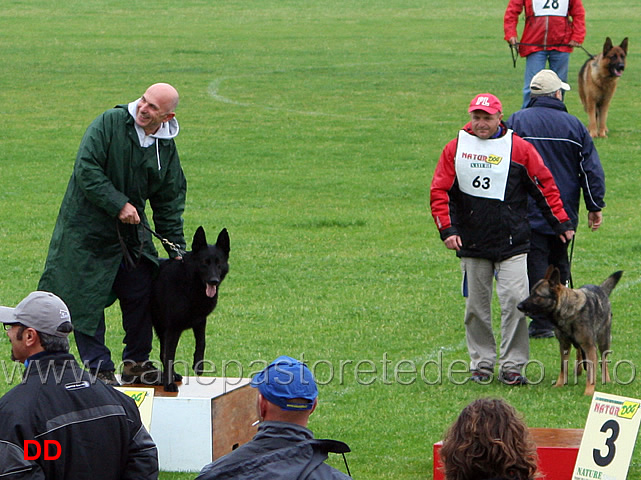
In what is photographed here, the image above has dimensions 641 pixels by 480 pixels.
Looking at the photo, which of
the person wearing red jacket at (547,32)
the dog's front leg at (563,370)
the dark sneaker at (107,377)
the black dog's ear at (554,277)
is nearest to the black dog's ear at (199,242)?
the dark sneaker at (107,377)

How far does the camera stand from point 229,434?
22.6 feet

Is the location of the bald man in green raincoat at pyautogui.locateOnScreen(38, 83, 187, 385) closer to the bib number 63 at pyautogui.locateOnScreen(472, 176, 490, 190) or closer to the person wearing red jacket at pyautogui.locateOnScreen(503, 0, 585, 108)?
the bib number 63 at pyautogui.locateOnScreen(472, 176, 490, 190)

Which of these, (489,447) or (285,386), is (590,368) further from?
(489,447)

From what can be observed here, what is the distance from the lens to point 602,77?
1930 centimetres

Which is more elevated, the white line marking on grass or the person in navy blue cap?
the person in navy blue cap

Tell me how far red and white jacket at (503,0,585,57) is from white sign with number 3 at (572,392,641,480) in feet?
38.7

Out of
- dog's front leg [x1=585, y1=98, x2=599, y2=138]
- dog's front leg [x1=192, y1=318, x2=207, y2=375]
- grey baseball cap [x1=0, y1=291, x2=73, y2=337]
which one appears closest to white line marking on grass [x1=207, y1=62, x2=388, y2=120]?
dog's front leg [x1=585, y1=98, x2=599, y2=138]

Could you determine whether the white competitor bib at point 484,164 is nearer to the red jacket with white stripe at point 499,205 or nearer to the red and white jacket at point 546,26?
the red jacket with white stripe at point 499,205

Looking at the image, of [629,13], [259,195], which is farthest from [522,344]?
[629,13]

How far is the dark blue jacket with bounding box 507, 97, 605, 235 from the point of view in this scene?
31.2 feet

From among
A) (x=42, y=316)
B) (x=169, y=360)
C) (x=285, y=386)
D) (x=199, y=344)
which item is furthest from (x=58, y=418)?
(x=199, y=344)

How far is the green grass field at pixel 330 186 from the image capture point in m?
8.53

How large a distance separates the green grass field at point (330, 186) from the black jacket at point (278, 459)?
2.66 metres

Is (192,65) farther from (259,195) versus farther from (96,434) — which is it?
(96,434)
